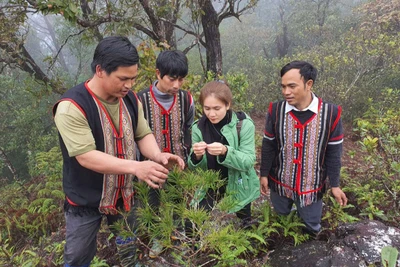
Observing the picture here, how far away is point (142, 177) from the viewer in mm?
1475

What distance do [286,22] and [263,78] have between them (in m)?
10.7

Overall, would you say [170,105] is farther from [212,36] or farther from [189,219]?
[212,36]

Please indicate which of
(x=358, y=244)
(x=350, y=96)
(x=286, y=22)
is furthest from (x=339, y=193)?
(x=286, y=22)

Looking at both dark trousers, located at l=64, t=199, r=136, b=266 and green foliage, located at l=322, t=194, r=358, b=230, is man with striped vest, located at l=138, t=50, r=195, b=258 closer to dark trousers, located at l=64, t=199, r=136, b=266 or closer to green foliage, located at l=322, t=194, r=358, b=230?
dark trousers, located at l=64, t=199, r=136, b=266

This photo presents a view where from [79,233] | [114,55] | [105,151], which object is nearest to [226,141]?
[105,151]

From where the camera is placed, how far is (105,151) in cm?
188

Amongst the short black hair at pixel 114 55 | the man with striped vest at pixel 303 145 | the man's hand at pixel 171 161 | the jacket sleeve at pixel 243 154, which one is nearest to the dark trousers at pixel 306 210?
the man with striped vest at pixel 303 145

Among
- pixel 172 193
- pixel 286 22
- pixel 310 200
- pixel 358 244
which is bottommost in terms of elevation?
pixel 358 244

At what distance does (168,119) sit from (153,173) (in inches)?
52.3

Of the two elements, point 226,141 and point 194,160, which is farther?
point 226,141

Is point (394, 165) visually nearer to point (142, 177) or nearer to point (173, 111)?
point (173, 111)

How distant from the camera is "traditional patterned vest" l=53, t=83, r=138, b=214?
1827mm

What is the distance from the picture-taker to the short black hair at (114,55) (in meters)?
1.70

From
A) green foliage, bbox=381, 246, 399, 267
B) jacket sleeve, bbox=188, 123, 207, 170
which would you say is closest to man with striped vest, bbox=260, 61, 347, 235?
jacket sleeve, bbox=188, 123, 207, 170
